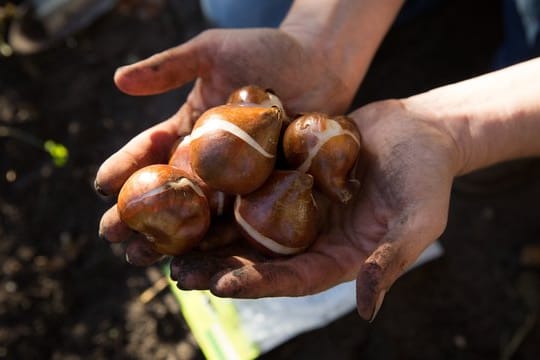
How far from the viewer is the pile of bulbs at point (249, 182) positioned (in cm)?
154

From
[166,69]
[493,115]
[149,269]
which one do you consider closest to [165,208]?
[166,69]

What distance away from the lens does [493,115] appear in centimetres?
177

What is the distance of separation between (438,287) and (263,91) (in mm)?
1311

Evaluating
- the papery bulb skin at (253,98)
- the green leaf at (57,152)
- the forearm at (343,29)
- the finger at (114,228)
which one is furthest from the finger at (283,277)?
the green leaf at (57,152)

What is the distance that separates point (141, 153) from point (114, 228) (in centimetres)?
26

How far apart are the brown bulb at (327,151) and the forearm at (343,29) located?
52 centimetres

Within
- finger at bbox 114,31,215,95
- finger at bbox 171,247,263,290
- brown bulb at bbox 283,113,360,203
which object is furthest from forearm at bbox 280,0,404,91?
finger at bbox 171,247,263,290

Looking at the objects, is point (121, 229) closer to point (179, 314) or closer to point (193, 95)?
point (193, 95)

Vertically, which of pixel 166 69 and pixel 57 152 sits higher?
pixel 166 69

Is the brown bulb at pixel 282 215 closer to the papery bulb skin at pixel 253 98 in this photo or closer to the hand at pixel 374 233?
the hand at pixel 374 233

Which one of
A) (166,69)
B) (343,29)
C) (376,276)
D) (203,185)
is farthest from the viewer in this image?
(343,29)

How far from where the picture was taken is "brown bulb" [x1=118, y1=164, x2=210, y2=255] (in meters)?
1.52

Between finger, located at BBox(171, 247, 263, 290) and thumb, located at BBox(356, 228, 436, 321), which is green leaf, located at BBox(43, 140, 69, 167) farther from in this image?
thumb, located at BBox(356, 228, 436, 321)

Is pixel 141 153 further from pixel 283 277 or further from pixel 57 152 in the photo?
pixel 57 152
